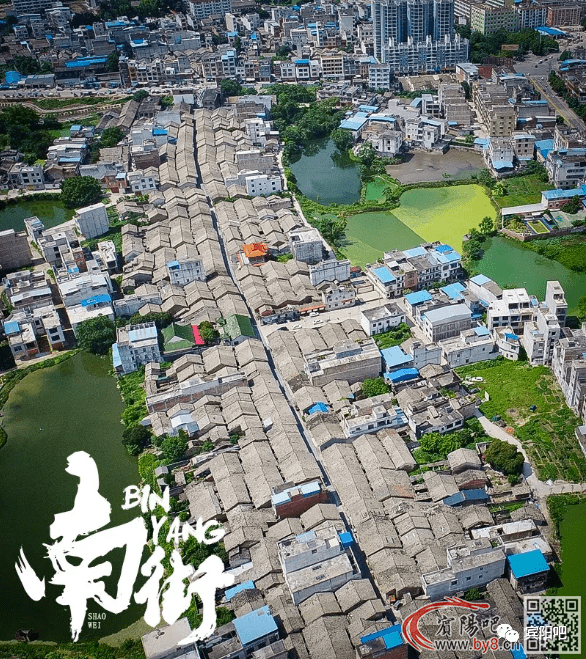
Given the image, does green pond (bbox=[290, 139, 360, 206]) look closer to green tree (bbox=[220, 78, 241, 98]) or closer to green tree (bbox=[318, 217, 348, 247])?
green tree (bbox=[318, 217, 348, 247])

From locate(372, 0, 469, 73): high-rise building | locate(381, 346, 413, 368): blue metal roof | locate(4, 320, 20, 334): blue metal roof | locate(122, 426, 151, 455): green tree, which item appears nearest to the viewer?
locate(122, 426, 151, 455): green tree

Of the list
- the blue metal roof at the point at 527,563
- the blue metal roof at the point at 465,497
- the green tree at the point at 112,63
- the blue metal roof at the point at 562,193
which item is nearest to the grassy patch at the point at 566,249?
the blue metal roof at the point at 562,193

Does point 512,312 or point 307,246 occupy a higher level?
point 307,246

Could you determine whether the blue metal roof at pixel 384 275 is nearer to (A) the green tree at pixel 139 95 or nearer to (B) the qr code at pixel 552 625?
(B) the qr code at pixel 552 625

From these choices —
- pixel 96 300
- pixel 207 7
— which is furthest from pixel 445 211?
pixel 207 7

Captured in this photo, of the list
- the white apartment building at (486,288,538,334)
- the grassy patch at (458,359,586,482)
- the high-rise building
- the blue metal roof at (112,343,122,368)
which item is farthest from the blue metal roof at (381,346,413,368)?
the high-rise building

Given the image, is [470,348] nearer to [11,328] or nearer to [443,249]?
[443,249]
